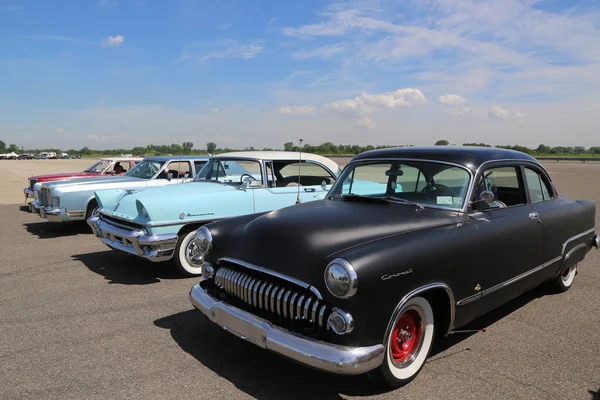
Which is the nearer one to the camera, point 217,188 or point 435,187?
point 435,187

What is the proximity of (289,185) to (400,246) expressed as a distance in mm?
3976

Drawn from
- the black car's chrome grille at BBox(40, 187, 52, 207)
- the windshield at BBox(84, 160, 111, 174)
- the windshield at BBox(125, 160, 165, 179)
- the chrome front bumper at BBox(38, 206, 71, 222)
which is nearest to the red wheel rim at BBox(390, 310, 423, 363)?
the windshield at BBox(125, 160, 165, 179)

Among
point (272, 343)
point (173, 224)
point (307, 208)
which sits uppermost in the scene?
point (307, 208)

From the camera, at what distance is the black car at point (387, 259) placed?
2.72 m

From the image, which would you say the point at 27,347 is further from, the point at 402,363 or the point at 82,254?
the point at 82,254

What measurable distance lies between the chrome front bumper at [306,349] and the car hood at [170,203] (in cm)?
271

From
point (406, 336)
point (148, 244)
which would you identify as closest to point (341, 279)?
point (406, 336)

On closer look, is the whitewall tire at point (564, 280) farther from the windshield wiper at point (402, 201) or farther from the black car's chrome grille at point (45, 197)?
the black car's chrome grille at point (45, 197)

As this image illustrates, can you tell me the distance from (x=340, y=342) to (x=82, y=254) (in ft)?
18.6

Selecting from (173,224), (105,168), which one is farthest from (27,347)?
(105,168)

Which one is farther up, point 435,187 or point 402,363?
point 435,187

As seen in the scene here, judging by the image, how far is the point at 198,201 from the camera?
581 cm

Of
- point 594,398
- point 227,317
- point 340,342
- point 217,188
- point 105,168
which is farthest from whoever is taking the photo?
point 105,168

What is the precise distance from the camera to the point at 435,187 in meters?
3.92
